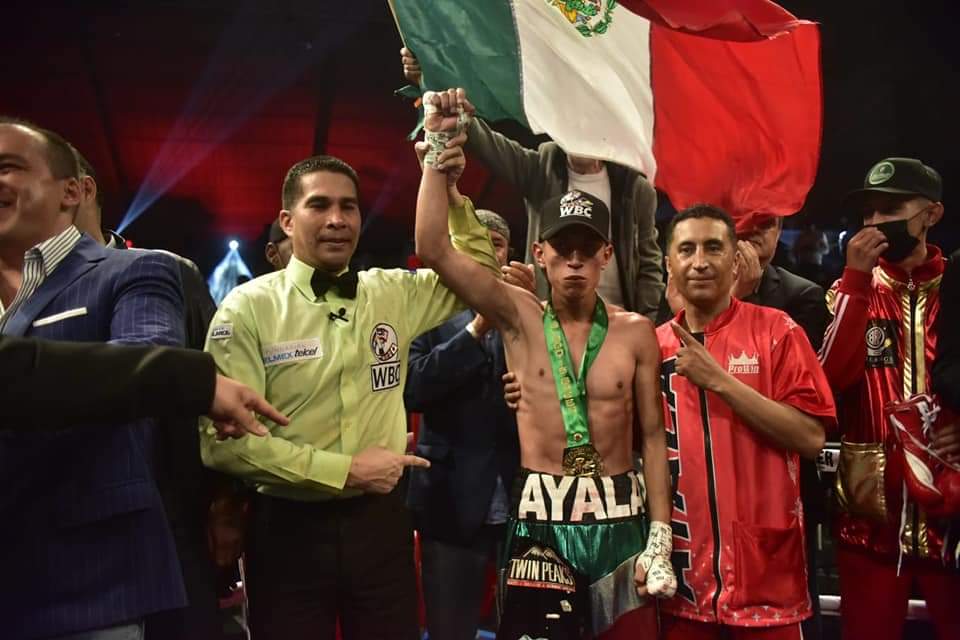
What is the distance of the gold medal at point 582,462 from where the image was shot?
217cm

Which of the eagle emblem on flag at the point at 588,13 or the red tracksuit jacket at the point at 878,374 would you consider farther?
the eagle emblem on flag at the point at 588,13

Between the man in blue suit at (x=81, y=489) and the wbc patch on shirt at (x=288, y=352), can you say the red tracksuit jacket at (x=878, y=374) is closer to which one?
the wbc patch on shirt at (x=288, y=352)

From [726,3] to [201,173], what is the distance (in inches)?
291

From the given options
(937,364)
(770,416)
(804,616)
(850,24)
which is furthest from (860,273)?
(850,24)

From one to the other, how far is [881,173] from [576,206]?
1147mm

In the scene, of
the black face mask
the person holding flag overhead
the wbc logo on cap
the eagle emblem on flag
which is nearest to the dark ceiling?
the eagle emblem on flag

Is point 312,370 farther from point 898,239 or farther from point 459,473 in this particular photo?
point 898,239

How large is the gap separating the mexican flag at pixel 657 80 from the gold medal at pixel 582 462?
104 centimetres

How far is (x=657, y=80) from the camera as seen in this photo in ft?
10.0

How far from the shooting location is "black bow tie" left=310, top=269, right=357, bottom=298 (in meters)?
2.25

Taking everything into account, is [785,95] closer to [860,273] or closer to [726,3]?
[726,3]

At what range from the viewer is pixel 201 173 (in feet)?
29.7

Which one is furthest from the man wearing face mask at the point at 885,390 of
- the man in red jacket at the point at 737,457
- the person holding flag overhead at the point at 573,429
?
the person holding flag overhead at the point at 573,429

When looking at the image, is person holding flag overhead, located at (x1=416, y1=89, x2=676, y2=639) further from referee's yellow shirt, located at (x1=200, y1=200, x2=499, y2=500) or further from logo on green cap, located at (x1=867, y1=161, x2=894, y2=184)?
logo on green cap, located at (x1=867, y1=161, x2=894, y2=184)
